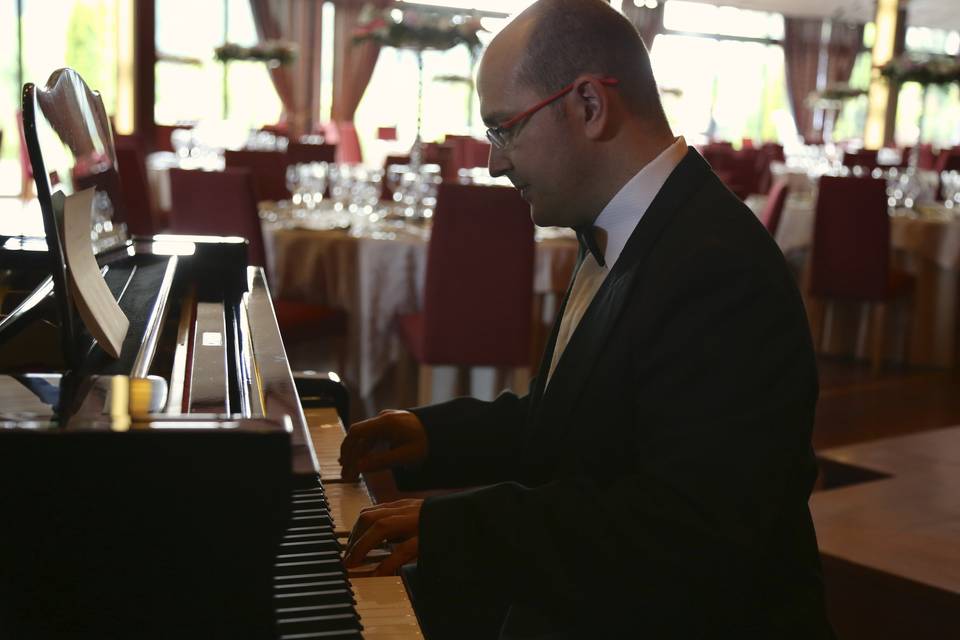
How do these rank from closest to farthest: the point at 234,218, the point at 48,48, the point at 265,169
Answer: the point at 234,218, the point at 265,169, the point at 48,48

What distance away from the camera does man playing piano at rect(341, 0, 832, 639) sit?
112 centimetres

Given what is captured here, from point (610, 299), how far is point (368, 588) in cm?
41

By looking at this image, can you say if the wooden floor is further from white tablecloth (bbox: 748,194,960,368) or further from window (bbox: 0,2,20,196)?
window (bbox: 0,2,20,196)

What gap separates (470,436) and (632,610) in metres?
0.44

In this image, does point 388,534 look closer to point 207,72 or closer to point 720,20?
point 207,72

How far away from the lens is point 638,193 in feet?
4.22

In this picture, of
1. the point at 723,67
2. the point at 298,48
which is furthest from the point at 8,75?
the point at 723,67

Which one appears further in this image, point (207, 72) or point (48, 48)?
point (207, 72)

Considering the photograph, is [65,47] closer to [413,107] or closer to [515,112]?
[413,107]

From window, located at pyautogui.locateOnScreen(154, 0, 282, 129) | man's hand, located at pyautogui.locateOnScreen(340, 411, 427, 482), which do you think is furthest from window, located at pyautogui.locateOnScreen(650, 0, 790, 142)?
man's hand, located at pyautogui.locateOnScreen(340, 411, 427, 482)

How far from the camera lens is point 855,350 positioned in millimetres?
6223

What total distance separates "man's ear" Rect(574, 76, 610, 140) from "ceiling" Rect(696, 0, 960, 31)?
54.5 ft

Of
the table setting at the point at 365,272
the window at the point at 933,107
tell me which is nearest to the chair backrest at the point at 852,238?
the table setting at the point at 365,272

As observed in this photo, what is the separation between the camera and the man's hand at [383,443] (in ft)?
4.72
